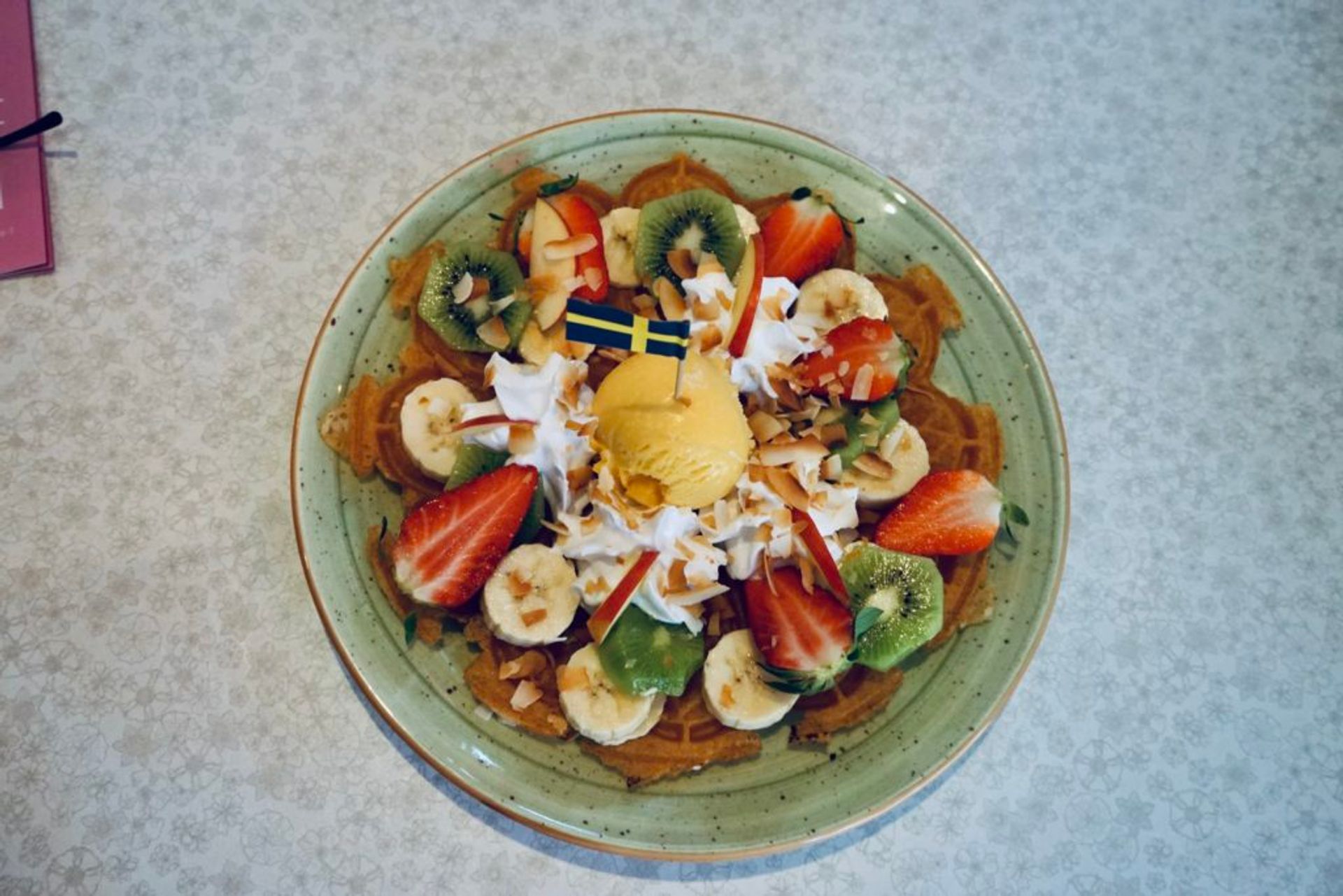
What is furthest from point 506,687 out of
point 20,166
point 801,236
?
point 20,166

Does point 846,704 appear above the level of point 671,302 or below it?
below

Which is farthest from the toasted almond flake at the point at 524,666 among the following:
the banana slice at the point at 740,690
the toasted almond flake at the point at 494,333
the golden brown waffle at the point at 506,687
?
the toasted almond flake at the point at 494,333

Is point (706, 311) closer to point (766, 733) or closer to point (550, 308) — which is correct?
point (550, 308)

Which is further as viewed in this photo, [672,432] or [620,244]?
[620,244]

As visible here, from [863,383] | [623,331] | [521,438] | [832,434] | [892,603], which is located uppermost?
[623,331]

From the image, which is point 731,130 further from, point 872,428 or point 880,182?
point 872,428

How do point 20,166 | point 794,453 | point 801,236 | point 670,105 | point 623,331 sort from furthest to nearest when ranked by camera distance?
1. point 670,105
2. point 20,166
3. point 801,236
4. point 794,453
5. point 623,331

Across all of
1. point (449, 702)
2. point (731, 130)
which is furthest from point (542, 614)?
point (731, 130)
